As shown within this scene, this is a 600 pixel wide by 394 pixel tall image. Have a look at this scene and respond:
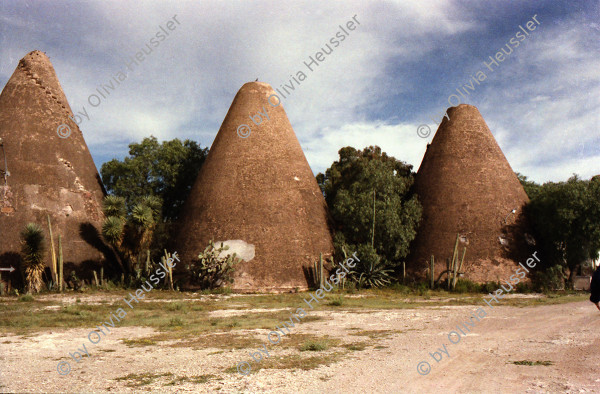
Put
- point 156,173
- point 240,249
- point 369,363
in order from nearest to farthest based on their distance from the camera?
point 369,363 < point 240,249 < point 156,173

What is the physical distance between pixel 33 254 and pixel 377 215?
14355 millimetres

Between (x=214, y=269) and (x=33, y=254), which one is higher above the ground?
(x=33, y=254)

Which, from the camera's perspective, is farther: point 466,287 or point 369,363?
point 466,287

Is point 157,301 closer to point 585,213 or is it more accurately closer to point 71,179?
point 71,179

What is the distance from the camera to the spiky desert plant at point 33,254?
17.2 metres

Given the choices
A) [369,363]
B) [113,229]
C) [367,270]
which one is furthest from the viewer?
[367,270]

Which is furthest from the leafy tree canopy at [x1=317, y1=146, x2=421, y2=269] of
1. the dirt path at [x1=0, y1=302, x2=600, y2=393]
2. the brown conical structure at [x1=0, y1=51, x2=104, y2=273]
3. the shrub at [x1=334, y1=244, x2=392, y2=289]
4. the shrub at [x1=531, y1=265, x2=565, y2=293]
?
the brown conical structure at [x1=0, y1=51, x2=104, y2=273]

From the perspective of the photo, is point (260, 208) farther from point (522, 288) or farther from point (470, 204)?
point (522, 288)

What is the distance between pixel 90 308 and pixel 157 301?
8.65ft

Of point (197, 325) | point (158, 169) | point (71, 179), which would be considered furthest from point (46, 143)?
point (197, 325)

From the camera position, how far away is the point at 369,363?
6746 mm

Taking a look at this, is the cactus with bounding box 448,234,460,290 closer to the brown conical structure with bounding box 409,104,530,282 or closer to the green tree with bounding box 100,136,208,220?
the brown conical structure with bounding box 409,104,530,282

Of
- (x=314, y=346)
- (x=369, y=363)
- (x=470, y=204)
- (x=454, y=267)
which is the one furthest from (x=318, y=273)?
(x=369, y=363)

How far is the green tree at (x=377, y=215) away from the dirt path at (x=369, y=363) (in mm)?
11052
